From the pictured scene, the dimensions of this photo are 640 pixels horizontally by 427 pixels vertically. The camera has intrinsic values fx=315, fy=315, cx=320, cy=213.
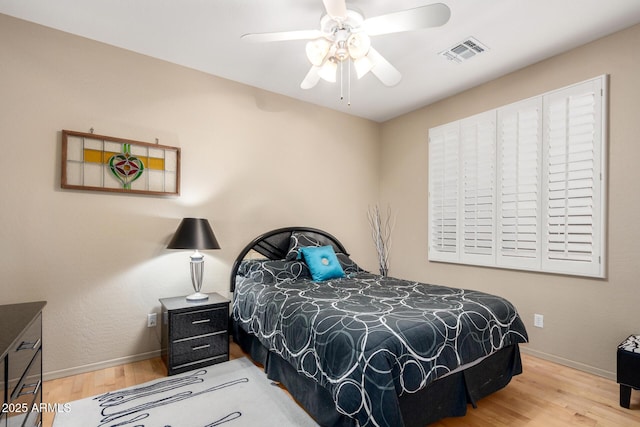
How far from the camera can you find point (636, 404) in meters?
2.23

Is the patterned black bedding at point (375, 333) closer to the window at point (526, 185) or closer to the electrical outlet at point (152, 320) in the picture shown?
the electrical outlet at point (152, 320)

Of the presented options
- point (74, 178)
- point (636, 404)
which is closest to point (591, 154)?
point (636, 404)

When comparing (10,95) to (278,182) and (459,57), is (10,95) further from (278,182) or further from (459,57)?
(459,57)

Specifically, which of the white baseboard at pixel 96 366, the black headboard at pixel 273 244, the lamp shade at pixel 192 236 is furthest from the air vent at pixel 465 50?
the white baseboard at pixel 96 366

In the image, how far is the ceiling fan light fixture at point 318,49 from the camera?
7.04 feet

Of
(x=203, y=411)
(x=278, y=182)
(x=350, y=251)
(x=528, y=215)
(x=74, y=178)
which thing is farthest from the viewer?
(x=350, y=251)

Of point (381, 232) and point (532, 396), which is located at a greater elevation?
point (381, 232)

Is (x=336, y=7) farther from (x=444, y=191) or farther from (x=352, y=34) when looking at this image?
(x=444, y=191)

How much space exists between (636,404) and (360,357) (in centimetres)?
221

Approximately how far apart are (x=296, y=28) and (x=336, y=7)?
860 mm

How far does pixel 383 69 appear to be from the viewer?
92.3 inches

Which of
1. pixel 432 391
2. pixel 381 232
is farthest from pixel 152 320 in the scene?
pixel 381 232

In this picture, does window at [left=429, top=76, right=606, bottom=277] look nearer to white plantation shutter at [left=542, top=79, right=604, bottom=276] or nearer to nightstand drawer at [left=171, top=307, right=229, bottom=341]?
white plantation shutter at [left=542, top=79, right=604, bottom=276]

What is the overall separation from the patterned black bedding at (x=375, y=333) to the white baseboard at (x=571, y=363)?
3.06 ft
